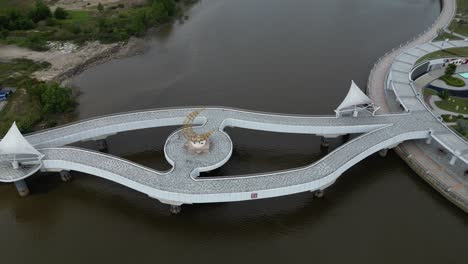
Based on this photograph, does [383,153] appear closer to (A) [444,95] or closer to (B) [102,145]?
(A) [444,95]

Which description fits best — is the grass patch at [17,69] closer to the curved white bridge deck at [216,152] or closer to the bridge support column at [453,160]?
the curved white bridge deck at [216,152]

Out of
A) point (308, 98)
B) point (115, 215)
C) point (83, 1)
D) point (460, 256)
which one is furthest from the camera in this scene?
point (83, 1)

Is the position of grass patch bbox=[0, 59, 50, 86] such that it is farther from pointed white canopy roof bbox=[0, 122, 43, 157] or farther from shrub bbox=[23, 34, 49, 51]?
pointed white canopy roof bbox=[0, 122, 43, 157]

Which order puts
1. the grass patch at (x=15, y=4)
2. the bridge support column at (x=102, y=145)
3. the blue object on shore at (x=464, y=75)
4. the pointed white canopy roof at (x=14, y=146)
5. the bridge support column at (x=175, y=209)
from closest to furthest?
1. the bridge support column at (x=175, y=209)
2. the pointed white canopy roof at (x=14, y=146)
3. the bridge support column at (x=102, y=145)
4. the blue object on shore at (x=464, y=75)
5. the grass patch at (x=15, y=4)

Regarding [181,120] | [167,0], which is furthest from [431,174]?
[167,0]

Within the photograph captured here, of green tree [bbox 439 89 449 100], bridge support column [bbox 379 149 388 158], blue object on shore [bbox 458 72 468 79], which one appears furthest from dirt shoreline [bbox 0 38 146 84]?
blue object on shore [bbox 458 72 468 79]

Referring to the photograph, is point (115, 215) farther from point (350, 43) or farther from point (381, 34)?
point (381, 34)

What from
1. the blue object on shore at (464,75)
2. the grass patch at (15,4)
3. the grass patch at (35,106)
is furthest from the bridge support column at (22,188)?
the grass patch at (15,4)
